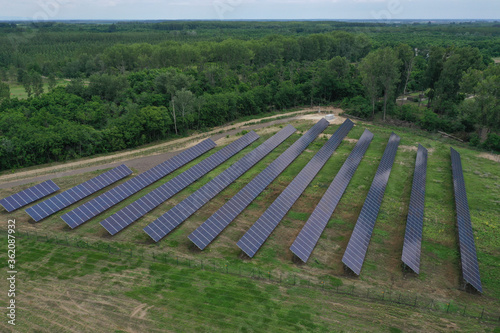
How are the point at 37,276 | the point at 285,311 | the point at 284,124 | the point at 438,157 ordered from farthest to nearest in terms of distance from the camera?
the point at 284,124
the point at 438,157
the point at 37,276
the point at 285,311

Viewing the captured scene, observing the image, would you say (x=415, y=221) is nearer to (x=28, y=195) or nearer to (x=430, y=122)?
(x=430, y=122)

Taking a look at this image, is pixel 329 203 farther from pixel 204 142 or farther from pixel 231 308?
pixel 204 142

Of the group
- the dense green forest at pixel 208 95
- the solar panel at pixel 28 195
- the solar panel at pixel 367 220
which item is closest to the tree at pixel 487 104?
the dense green forest at pixel 208 95

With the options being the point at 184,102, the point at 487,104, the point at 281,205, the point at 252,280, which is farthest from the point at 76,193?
the point at 487,104

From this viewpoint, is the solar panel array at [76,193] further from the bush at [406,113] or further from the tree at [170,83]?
the bush at [406,113]

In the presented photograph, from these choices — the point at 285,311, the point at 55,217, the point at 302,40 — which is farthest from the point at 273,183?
the point at 302,40

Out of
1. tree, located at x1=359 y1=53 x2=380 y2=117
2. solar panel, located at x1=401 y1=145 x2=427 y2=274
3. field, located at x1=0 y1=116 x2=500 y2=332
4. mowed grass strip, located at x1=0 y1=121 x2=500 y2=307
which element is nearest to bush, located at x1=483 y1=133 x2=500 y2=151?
mowed grass strip, located at x1=0 y1=121 x2=500 y2=307
